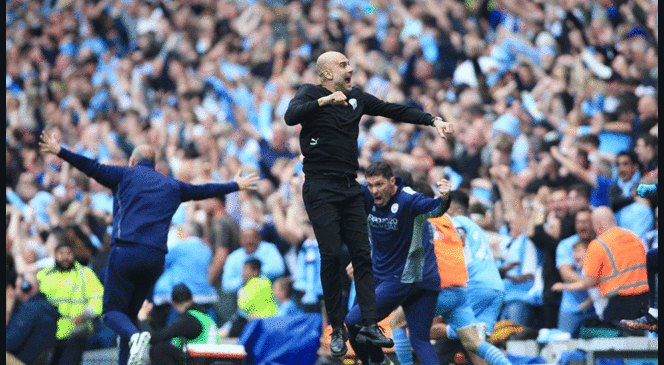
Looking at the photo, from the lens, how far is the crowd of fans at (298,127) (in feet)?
35.5

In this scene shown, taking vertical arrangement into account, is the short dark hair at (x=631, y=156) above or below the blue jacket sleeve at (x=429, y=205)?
above

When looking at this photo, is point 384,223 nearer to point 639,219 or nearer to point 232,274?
point 639,219

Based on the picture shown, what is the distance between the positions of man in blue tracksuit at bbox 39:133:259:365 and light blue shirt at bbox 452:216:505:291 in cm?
222

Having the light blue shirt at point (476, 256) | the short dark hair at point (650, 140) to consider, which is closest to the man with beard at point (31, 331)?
the light blue shirt at point (476, 256)

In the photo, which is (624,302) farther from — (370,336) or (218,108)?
(218,108)

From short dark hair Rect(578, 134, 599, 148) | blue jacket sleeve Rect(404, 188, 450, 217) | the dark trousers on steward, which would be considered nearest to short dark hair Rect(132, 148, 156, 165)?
the dark trousers on steward

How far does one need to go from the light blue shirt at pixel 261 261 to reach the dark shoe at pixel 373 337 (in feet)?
15.5

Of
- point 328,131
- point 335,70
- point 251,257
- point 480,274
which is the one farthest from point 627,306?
point 251,257

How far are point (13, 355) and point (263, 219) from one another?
3.60 meters

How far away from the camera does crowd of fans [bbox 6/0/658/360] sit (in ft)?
35.5

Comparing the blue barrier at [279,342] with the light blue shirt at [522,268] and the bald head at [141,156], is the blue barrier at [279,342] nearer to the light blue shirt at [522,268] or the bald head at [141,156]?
the bald head at [141,156]

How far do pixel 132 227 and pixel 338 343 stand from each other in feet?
7.34

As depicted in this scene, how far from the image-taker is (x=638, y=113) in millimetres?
11469

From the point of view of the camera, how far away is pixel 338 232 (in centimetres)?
684
